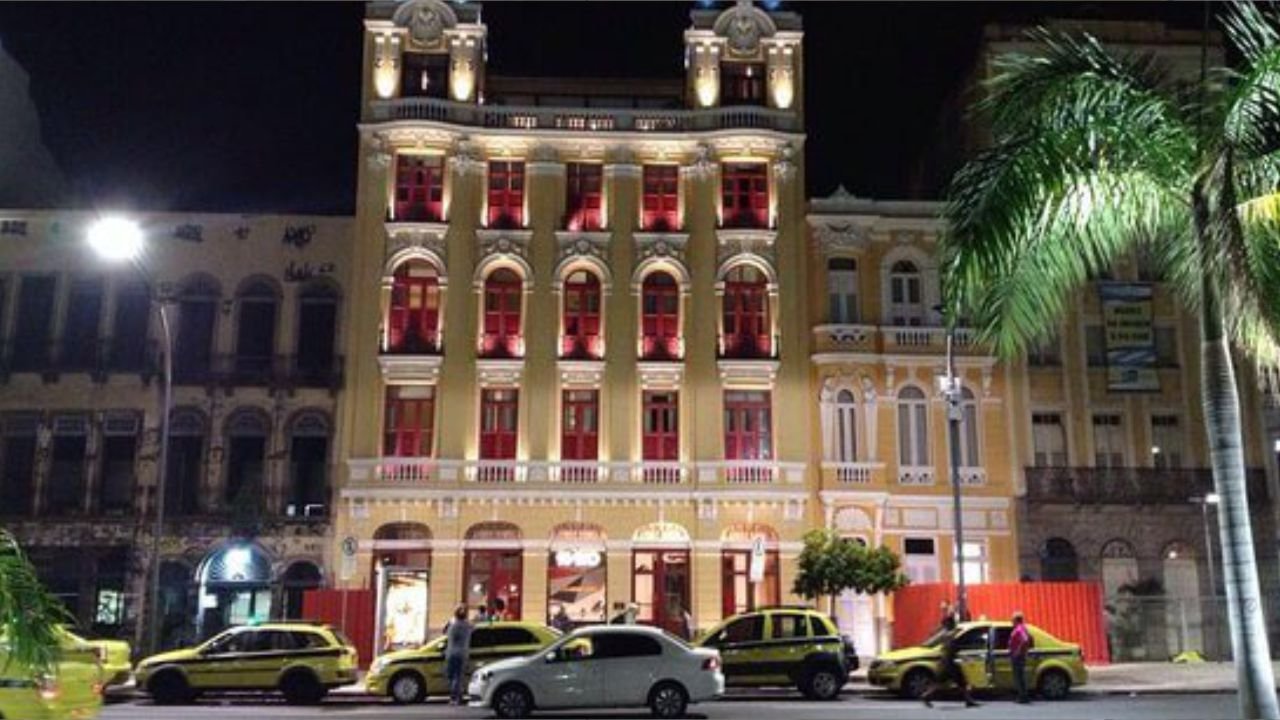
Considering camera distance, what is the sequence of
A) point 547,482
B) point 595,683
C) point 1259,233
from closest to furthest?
point 1259,233 → point 595,683 → point 547,482

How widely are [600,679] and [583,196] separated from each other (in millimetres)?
20880

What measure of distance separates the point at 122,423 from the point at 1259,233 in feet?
111

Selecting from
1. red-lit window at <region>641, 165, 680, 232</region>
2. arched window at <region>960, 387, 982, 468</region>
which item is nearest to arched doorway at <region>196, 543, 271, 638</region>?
red-lit window at <region>641, 165, 680, 232</region>

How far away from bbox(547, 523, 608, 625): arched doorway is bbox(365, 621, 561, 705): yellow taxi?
428 inches

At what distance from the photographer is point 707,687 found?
19781 millimetres

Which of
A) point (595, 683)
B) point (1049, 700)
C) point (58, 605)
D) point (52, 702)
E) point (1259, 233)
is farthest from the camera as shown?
point (1049, 700)

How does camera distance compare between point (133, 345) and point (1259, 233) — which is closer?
point (1259, 233)

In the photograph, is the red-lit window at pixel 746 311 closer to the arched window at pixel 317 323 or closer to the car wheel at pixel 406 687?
the arched window at pixel 317 323

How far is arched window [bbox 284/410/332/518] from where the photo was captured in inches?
1420

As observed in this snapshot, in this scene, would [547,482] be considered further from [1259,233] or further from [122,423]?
[1259,233]

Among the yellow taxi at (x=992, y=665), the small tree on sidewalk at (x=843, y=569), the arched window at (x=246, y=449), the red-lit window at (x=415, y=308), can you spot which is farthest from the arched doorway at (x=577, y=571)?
the yellow taxi at (x=992, y=665)

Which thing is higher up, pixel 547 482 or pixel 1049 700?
pixel 547 482

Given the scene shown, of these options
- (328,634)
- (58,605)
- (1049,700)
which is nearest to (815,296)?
(1049,700)

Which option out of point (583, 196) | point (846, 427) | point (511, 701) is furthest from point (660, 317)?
point (511, 701)
